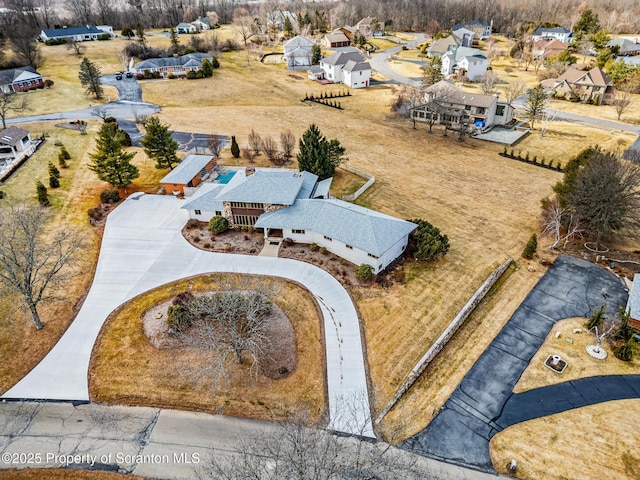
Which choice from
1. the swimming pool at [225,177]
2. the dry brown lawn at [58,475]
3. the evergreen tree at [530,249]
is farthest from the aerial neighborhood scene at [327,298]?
the evergreen tree at [530,249]

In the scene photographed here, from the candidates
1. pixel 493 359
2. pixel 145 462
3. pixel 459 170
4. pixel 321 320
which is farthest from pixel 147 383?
pixel 459 170

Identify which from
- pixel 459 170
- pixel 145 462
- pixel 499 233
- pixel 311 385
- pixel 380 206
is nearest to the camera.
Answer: pixel 145 462

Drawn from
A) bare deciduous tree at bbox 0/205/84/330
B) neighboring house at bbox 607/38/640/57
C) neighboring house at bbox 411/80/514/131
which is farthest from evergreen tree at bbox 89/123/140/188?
neighboring house at bbox 607/38/640/57

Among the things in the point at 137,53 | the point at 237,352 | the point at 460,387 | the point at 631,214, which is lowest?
the point at 460,387

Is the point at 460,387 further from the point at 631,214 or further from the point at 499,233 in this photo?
the point at 631,214

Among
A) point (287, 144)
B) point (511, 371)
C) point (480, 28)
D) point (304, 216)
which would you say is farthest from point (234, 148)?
point (480, 28)

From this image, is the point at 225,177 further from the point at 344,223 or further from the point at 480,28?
the point at 480,28
